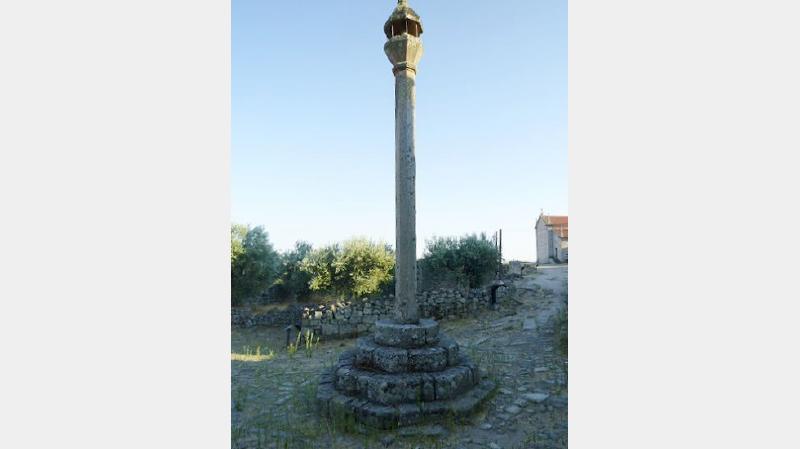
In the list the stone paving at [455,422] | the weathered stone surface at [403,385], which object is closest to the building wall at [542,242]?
the stone paving at [455,422]

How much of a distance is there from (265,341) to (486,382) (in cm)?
1015

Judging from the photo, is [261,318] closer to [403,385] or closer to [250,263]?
[250,263]

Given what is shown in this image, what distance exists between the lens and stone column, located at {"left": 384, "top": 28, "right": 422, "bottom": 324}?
565 centimetres

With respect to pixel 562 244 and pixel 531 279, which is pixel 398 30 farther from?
pixel 562 244

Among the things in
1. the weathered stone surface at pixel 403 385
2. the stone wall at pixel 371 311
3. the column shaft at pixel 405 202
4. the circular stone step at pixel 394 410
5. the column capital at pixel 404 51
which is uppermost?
the column capital at pixel 404 51

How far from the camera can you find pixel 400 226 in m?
5.68

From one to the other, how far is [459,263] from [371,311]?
6358 mm

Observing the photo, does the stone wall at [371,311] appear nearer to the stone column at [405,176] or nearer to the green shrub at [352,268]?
the green shrub at [352,268]

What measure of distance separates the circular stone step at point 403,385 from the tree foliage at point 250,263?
13670 mm

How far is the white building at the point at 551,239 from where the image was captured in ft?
108

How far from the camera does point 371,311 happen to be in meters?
12.1

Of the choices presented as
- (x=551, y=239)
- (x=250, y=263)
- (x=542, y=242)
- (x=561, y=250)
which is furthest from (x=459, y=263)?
(x=542, y=242)

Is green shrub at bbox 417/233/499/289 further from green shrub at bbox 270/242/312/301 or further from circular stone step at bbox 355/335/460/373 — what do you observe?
circular stone step at bbox 355/335/460/373

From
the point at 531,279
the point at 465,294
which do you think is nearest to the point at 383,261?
the point at 465,294
